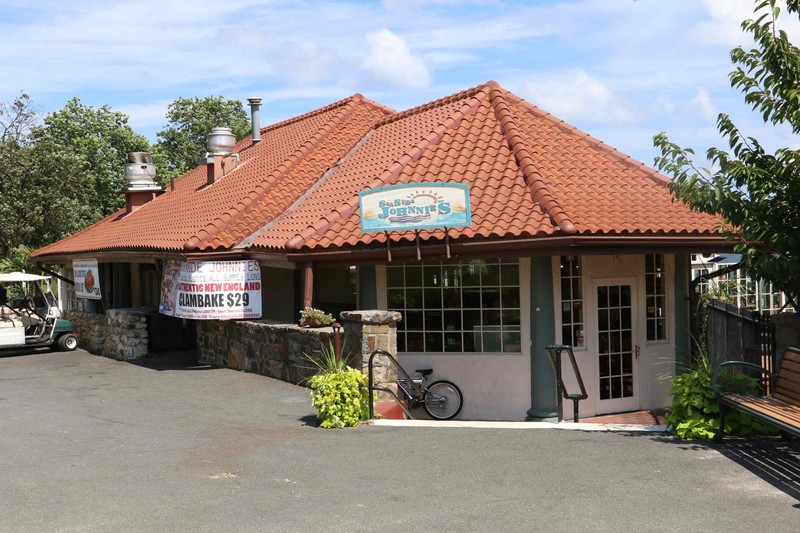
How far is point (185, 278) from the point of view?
17.5 meters

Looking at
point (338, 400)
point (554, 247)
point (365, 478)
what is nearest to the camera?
point (365, 478)

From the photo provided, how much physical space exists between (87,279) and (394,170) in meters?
11.1

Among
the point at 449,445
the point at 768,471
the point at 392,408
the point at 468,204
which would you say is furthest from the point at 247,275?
the point at 768,471

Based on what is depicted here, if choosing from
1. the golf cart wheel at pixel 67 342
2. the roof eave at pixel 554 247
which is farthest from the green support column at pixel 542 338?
the golf cart wheel at pixel 67 342

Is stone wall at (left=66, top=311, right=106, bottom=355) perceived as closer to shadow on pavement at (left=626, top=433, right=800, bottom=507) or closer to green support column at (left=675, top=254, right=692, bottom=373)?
green support column at (left=675, top=254, right=692, bottom=373)

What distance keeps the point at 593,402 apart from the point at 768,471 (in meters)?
6.43

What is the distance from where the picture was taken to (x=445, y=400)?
1375 cm

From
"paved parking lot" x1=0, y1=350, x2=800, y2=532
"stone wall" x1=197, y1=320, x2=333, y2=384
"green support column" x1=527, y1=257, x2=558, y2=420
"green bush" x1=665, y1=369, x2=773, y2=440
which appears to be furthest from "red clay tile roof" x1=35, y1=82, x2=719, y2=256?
"paved parking lot" x1=0, y1=350, x2=800, y2=532

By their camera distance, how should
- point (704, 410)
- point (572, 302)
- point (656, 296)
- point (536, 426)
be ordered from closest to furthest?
point (704, 410)
point (536, 426)
point (572, 302)
point (656, 296)

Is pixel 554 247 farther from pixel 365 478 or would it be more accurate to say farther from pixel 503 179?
pixel 365 478

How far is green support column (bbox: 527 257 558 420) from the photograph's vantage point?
13266mm

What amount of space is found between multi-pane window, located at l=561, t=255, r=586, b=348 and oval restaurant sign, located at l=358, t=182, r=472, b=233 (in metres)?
1.87

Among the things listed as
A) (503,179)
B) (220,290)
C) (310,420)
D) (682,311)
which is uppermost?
(503,179)

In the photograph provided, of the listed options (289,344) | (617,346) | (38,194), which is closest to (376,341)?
(289,344)
